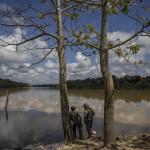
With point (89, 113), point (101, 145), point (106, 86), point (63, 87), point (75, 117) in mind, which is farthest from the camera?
point (89, 113)

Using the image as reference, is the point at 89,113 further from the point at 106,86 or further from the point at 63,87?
the point at 106,86

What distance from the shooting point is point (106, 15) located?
14.5m

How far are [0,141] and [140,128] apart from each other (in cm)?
950

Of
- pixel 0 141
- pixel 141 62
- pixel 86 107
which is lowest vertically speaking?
pixel 0 141

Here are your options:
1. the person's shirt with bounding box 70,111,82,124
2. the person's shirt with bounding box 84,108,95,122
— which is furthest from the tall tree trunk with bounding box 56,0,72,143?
the person's shirt with bounding box 84,108,95,122

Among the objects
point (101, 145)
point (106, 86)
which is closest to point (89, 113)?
point (101, 145)

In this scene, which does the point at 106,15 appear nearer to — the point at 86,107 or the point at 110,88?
the point at 110,88

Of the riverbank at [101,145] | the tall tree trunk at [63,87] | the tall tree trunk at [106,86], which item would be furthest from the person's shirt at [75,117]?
the tall tree trunk at [106,86]

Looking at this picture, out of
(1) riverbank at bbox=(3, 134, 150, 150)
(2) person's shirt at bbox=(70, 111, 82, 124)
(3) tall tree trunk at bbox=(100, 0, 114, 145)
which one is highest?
(3) tall tree trunk at bbox=(100, 0, 114, 145)

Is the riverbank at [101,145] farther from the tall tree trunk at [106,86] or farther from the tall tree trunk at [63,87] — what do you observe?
the tall tree trunk at [63,87]

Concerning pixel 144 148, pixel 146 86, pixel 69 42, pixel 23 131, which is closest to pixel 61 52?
pixel 69 42

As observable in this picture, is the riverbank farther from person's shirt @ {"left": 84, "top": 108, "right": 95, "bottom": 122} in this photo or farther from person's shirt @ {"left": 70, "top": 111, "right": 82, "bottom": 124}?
person's shirt @ {"left": 84, "top": 108, "right": 95, "bottom": 122}

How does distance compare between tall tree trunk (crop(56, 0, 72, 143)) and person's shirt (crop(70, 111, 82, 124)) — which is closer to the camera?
tall tree trunk (crop(56, 0, 72, 143))

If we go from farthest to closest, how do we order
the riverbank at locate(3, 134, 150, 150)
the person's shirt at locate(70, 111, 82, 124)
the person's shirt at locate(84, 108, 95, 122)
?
the person's shirt at locate(84, 108, 95, 122), the person's shirt at locate(70, 111, 82, 124), the riverbank at locate(3, 134, 150, 150)
